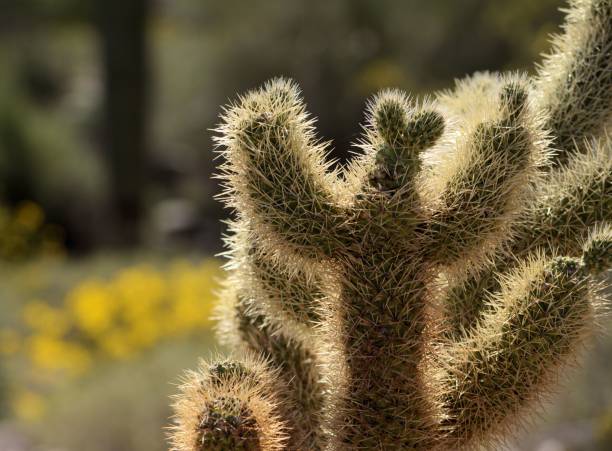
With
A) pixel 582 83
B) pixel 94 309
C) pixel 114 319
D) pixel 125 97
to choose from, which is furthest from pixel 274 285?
pixel 125 97

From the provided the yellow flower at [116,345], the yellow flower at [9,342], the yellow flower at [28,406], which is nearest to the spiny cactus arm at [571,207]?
the yellow flower at [28,406]

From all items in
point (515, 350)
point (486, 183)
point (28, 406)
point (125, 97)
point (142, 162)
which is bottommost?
point (515, 350)

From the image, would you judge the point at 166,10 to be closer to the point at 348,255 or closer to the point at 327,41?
the point at 327,41

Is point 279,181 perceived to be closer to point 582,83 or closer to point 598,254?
point 598,254

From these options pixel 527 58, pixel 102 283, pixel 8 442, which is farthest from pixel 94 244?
pixel 8 442

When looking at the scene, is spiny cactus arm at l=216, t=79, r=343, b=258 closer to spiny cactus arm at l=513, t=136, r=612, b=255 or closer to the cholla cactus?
the cholla cactus

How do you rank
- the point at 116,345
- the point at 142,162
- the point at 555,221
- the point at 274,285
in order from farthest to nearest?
the point at 142,162, the point at 116,345, the point at 555,221, the point at 274,285

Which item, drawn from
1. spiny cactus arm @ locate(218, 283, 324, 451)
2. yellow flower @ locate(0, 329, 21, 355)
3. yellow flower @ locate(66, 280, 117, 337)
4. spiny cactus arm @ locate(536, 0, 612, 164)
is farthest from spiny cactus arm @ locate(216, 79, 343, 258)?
yellow flower @ locate(0, 329, 21, 355)
